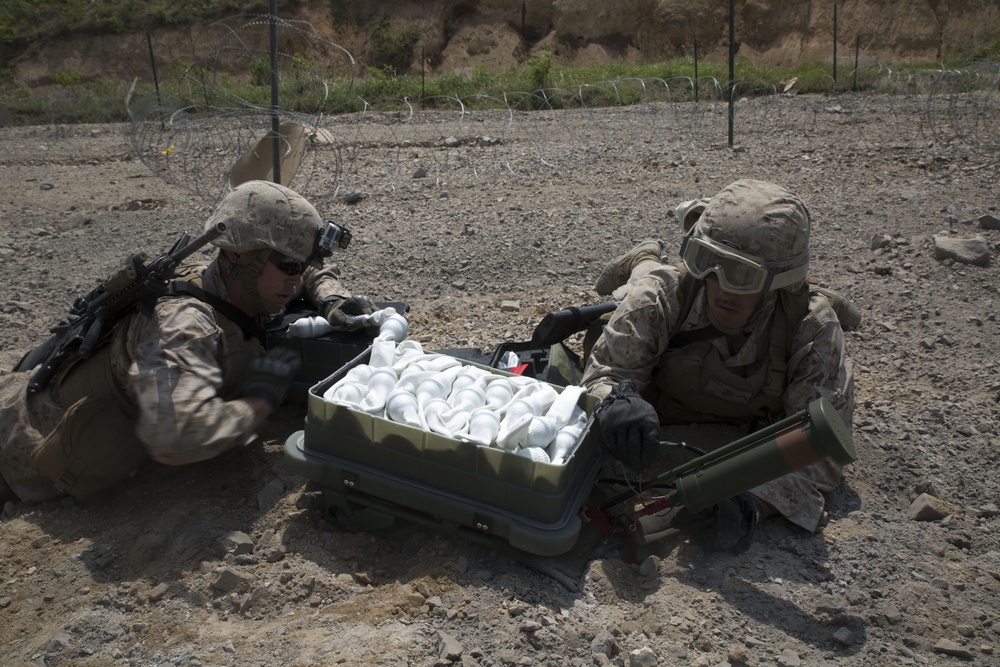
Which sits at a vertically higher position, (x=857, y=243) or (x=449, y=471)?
(x=449, y=471)

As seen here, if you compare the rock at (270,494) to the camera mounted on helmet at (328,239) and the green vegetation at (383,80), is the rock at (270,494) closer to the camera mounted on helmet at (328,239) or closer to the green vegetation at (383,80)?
the camera mounted on helmet at (328,239)

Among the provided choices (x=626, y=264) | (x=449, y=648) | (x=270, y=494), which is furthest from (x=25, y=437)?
(x=626, y=264)

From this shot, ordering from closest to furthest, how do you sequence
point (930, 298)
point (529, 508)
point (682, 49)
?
point (529, 508)
point (930, 298)
point (682, 49)

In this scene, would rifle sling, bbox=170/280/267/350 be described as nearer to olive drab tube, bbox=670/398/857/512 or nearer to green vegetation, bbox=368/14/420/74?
olive drab tube, bbox=670/398/857/512

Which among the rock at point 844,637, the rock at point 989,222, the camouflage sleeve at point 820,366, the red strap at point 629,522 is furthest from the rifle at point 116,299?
the rock at point 989,222

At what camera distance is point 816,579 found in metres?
3.15

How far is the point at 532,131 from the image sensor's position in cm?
1399

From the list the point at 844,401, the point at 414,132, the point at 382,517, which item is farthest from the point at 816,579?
the point at 414,132

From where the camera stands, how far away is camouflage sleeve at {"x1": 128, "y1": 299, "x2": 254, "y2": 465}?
3193 millimetres

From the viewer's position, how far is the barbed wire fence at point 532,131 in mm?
9836

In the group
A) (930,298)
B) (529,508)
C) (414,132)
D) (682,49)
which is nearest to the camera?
(529,508)

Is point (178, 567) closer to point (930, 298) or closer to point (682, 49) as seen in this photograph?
point (930, 298)

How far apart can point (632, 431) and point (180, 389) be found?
1.72 meters

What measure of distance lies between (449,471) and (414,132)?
463 inches
